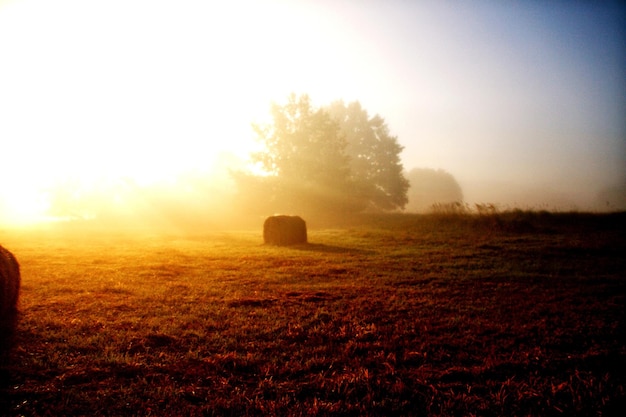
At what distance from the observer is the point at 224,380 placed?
3.89 m

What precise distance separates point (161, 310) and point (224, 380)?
10.3 feet

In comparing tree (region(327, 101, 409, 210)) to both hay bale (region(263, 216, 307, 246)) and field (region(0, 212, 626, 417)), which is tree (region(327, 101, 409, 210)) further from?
field (region(0, 212, 626, 417))

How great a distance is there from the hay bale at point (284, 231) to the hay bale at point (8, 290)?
11261 mm

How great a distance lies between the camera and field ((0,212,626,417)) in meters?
3.50

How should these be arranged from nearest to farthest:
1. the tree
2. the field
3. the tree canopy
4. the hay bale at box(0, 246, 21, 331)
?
the field
the hay bale at box(0, 246, 21, 331)
the tree canopy
the tree

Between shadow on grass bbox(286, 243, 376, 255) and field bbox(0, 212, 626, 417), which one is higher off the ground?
shadow on grass bbox(286, 243, 376, 255)

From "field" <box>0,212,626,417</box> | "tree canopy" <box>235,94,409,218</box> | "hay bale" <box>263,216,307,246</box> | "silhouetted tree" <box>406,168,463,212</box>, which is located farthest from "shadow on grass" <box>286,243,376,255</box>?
"silhouetted tree" <box>406,168,463,212</box>

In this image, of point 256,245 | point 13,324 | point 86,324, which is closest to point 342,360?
point 86,324

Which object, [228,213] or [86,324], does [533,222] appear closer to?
[86,324]

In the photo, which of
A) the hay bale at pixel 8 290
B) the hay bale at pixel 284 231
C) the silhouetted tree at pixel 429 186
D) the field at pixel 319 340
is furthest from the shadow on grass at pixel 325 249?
the silhouetted tree at pixel 429 186

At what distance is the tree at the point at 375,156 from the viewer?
146 feet

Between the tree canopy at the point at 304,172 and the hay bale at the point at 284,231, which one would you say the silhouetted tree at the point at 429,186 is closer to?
the tree canopy at the point at 304,172

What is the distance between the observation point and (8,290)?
5750 mm

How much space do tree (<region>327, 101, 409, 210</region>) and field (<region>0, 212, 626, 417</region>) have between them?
110 ft
